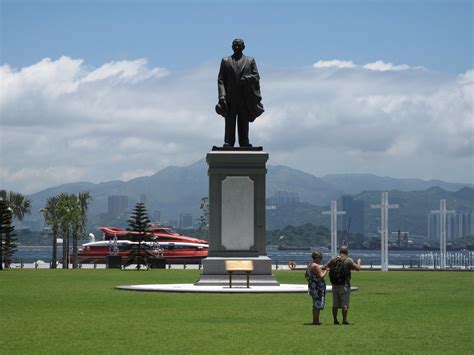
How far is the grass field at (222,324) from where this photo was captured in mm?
17359

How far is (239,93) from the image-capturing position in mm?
34906

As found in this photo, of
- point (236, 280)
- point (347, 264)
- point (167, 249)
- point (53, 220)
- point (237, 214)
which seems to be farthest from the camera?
point (167, 249)

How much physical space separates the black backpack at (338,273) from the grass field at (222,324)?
2.80ft

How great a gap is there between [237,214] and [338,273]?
519 inches

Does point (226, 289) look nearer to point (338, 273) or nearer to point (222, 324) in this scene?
point (222, 324)

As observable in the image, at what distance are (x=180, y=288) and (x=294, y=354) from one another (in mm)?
16275

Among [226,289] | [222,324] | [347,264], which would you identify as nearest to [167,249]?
[226,289]

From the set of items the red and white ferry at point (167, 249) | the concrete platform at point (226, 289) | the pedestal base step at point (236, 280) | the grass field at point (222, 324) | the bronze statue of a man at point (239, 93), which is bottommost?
the grass field at point (222, 324)

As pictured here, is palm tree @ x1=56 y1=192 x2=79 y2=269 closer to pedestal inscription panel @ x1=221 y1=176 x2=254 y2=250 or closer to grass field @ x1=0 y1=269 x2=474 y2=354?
pedestal inscription panel @ x1=221 y1=176 x2=254 y2=250

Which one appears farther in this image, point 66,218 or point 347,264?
point 66,218

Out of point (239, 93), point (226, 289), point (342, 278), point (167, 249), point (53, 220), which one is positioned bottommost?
point (226, 289)

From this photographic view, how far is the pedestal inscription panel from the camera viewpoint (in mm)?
33938

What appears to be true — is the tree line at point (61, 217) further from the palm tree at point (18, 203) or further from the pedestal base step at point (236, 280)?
the pedestal base step at point (236, 280)

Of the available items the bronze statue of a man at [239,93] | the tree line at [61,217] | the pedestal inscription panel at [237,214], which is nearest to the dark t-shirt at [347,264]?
the pedestal inscription panel at [237,214]
